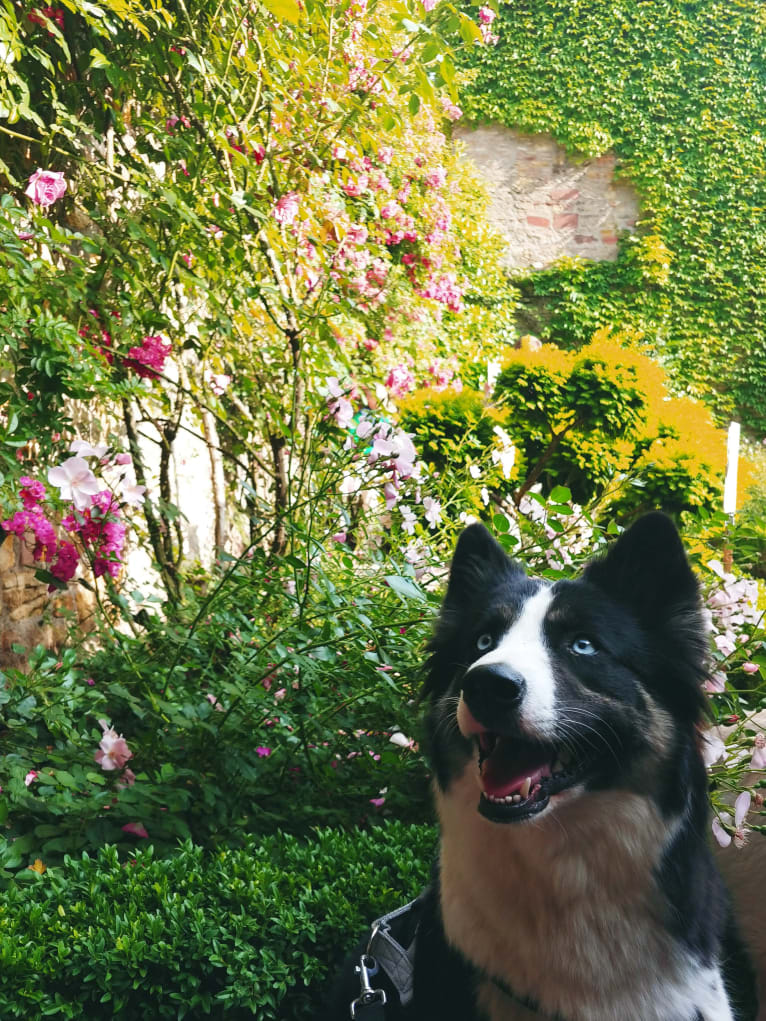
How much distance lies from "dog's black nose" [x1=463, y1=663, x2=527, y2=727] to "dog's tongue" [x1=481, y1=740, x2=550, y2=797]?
12 centimetres

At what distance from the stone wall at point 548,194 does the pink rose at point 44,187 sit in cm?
974

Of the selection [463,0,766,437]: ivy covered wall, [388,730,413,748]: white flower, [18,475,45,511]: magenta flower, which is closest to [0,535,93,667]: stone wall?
[18,475,45,511]: magenta flower

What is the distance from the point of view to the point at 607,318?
11.4 metres

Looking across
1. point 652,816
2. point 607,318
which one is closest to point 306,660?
point 652,816

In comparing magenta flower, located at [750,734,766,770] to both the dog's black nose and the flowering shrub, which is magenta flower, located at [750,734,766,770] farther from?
the flowering shrub

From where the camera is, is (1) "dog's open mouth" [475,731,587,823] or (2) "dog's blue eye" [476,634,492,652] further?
(2) "dog's blue eye" [476,634,492,652]

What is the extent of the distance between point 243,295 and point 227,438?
1464 mm

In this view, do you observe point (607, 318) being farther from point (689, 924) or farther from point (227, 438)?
point (689, 924)

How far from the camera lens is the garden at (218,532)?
70.8 inches

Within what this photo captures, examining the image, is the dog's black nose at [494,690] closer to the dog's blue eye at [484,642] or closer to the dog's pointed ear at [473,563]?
the dog's blue eye at [484,642]

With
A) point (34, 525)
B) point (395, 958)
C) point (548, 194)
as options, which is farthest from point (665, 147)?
point (395, 958)

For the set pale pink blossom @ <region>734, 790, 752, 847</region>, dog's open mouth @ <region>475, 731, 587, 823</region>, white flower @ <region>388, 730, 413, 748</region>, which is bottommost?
white flower @ <region>388, 730, 413, 748</region>

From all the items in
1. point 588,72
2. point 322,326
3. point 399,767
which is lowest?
point 399,767

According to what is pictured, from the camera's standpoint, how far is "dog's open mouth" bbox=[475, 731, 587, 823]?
1271 mm
